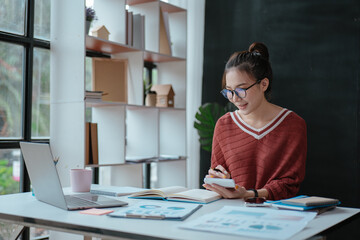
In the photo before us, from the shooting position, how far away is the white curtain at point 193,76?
425 cm

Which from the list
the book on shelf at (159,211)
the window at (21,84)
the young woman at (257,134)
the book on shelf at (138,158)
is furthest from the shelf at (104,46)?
the book on shelf at (159,211)

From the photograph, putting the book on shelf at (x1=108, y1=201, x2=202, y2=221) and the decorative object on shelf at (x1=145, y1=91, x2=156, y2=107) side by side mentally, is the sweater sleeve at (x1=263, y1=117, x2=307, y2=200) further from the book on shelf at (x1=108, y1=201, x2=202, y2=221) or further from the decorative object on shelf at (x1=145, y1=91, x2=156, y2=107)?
the decorative object on shelf at (x1=145, y1=91, x2=156, y2=107)

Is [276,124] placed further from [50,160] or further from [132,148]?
[132,148]

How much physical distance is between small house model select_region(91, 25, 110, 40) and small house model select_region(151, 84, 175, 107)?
740 mm

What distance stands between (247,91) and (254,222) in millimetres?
1034

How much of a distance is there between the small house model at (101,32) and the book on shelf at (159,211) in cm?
171

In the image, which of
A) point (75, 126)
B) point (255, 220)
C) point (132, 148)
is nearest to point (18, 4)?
point (75, 126)

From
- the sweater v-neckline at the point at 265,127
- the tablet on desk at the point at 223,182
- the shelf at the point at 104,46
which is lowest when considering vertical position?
the tablet on desk at the point at 223,182

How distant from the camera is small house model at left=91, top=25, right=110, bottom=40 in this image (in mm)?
3148

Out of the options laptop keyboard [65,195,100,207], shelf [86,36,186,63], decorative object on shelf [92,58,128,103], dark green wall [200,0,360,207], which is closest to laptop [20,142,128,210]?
laptop keyboard [65,195,100,207]

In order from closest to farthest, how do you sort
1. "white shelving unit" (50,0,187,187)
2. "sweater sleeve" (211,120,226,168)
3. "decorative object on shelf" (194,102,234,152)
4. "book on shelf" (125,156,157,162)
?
"sweater sleeve" (211,120,226,168), "white shelving unit" (50,0,187,187), "book on shelf" (125,156,157,162), "decorative object on shelf" (194,102,234,152)

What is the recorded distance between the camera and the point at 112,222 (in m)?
1.43

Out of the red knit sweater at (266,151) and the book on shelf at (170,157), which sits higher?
the red knit sweater at (266,151)

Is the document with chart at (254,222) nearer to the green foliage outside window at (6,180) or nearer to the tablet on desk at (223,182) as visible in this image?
the tablet on desk at (223,182)
